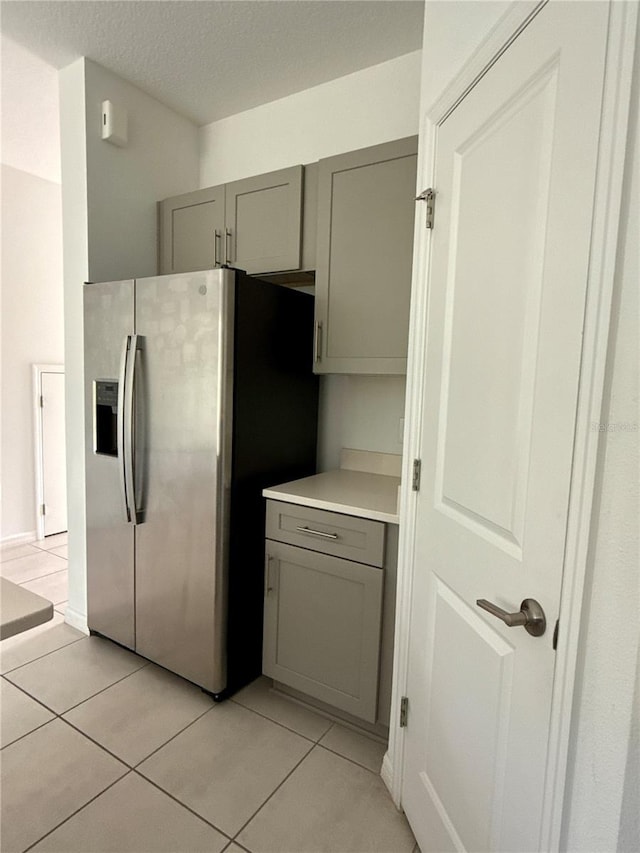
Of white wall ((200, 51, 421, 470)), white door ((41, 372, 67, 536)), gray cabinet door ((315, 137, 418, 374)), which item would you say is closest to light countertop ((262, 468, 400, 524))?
white wall ((200, 51, 421, 470))

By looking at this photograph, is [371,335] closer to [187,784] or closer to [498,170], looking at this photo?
[498,170]

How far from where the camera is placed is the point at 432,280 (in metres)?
1.34

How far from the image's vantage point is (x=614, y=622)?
2.33 ft

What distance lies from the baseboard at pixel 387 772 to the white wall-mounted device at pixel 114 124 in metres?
2.95

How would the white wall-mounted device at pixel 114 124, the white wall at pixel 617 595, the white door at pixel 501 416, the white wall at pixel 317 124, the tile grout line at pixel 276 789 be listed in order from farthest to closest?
1. the white wall-mounted device at pixel 114 124
2. the white wall at pixel 317 124
3. the tile grout line at pixel 276 789
4. the white door at pixel 501 416
5. the white wall at pixel 617 595

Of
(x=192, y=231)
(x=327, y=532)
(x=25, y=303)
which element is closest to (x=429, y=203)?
(x=327, y=532)

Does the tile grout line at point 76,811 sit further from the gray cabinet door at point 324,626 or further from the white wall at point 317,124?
the white wall at point 317,124

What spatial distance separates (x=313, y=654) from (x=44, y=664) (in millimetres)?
1338

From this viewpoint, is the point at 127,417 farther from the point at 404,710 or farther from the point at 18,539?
the point at 18,539

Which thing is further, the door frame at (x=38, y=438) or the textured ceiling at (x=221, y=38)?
the door frame at (x=38, y=438)

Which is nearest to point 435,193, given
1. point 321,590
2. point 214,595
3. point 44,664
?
point 321,590

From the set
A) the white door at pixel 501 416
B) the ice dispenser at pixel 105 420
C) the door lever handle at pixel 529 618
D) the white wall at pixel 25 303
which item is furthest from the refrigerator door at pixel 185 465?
the white wall at pixel 25 303

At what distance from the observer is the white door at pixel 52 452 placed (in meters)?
3.76

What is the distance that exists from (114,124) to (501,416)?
7.97ft
